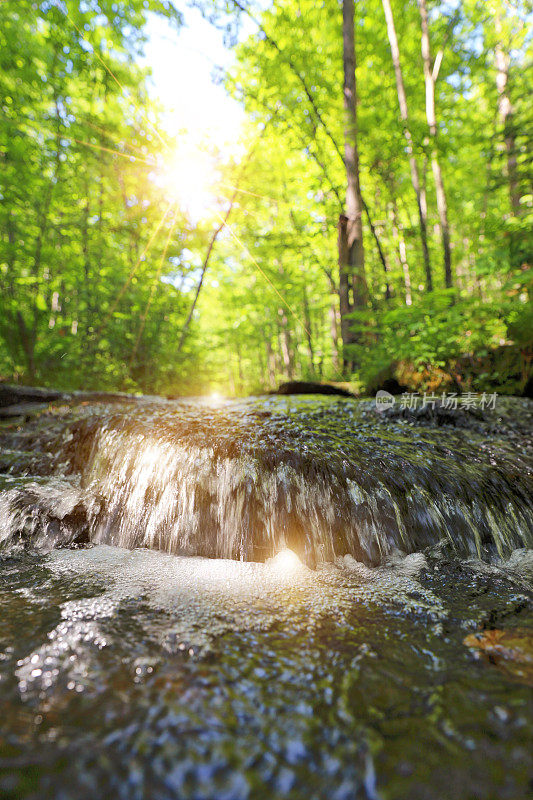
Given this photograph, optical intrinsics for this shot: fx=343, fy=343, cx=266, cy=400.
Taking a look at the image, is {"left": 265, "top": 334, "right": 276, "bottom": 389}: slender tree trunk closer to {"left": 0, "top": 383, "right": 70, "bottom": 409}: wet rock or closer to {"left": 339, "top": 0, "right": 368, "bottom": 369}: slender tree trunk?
{"left": 339, "top": 0, "right": 368, "bottom": 369}: slender tree trunk

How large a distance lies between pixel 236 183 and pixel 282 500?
10883 millimetres

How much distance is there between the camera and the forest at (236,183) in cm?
670

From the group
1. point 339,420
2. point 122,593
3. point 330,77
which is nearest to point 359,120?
point 330,77

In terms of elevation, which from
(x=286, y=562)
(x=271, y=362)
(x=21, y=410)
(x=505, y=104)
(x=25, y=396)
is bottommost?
(x=286, y=562)

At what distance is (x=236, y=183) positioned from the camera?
422 inches

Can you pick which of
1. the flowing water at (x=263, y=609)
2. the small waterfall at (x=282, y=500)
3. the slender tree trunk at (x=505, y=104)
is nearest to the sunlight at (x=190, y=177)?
the slender tree trunk at (x=505, y=104)

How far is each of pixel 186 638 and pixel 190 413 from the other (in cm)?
364

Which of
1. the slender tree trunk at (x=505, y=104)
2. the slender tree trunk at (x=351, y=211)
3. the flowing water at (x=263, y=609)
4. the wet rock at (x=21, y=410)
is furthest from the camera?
the slender tree trunk at (x=505, y=104)

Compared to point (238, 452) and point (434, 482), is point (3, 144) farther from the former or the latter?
point (434, 482)

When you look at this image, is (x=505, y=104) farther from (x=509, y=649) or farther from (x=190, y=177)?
(x=509, y=649)

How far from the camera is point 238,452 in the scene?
3455mm

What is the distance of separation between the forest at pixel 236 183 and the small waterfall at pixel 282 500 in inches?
126

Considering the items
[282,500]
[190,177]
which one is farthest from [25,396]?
[190,177]

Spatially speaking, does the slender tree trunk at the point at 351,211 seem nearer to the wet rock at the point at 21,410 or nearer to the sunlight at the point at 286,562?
the sunlight at the point at 286,562
